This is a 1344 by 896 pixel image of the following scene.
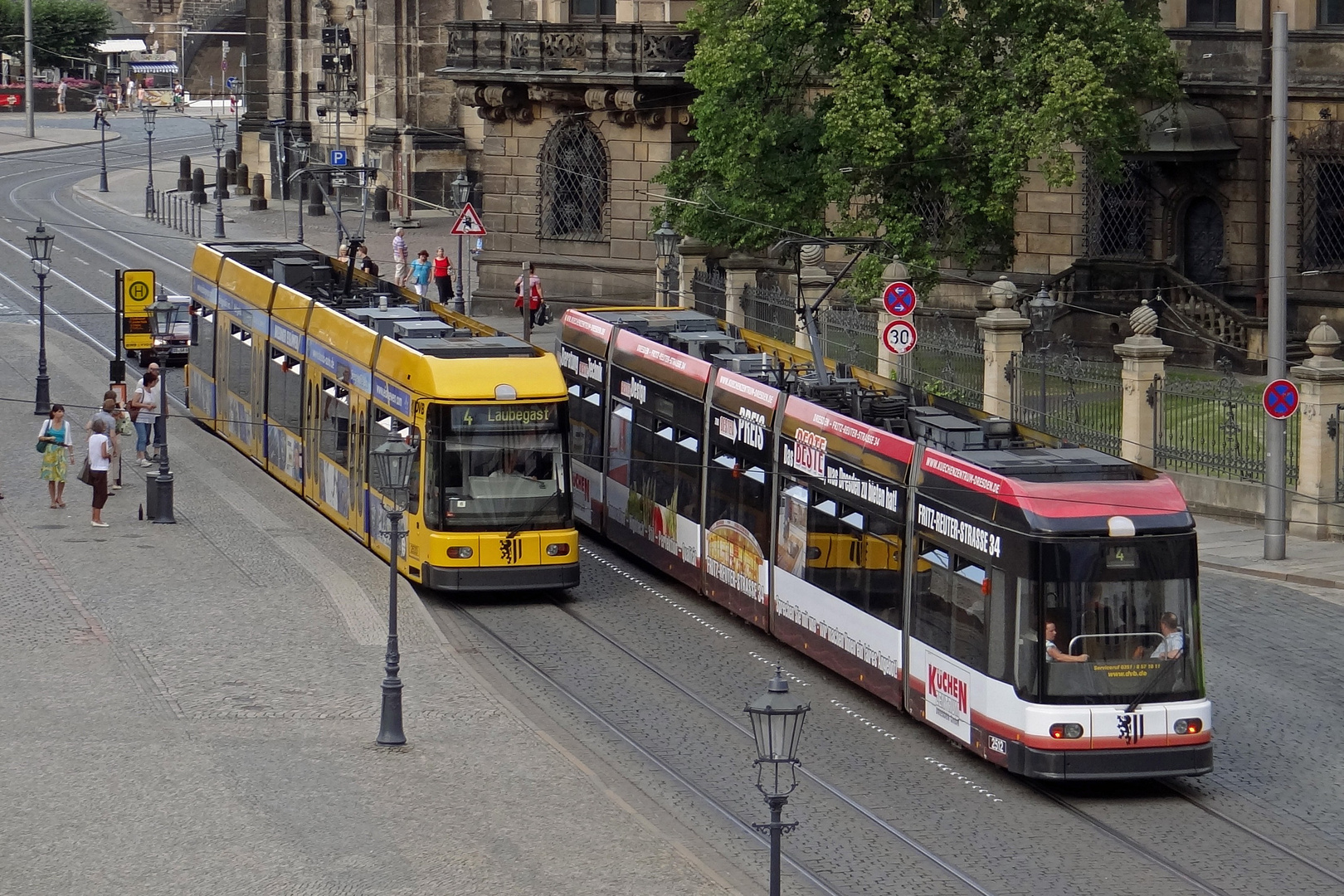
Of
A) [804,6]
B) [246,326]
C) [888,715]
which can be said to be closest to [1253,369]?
[804,6]

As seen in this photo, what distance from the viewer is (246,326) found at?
113ft

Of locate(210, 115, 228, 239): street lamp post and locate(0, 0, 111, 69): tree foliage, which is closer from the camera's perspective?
locate(210, 115, 228, 239): street lamp post

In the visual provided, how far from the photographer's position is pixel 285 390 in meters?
32.0

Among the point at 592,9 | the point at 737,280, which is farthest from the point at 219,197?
the point at 737,280

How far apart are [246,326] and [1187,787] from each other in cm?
1933

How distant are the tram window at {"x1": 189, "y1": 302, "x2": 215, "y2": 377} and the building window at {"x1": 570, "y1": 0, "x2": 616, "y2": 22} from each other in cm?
1579

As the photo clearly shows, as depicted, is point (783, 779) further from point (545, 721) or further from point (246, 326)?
point (246, 326)

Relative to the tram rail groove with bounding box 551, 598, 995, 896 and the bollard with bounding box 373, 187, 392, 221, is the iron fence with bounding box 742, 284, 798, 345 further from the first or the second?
the bollard with bounding box 373, 187, 392, 221

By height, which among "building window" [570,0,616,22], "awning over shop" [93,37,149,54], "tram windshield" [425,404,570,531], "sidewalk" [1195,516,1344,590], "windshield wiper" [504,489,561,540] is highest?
"awning over shop" [93,37,149,54]

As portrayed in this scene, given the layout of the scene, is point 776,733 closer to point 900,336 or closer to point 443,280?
point 900,336

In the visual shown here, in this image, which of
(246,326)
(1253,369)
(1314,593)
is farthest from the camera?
(1253,369)

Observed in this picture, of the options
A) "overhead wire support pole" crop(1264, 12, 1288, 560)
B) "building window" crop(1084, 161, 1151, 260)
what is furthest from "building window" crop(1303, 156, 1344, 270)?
"overhead wire support pole" crop(1264, 12, 1288, 560)

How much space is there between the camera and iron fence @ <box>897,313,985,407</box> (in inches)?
1377

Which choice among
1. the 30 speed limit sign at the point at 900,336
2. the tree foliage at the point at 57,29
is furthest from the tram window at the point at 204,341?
the tree foliage at the point at 57,29
